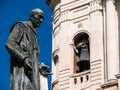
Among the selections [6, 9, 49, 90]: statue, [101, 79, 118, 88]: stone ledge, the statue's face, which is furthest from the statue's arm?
[101, 79, 118, 88]: stone ledge

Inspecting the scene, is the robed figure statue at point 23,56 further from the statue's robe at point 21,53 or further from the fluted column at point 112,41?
the fluted column at point 112,41

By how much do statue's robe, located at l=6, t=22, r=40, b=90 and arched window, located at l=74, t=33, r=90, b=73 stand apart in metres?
23.5

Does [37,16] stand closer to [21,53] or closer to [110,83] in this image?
[21,53]

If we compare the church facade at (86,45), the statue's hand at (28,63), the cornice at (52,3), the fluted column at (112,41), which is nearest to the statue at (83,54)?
the church facade at (86,45)

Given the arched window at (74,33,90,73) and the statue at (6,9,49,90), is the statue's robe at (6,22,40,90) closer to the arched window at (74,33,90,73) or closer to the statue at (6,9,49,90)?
the statue at (6,9,49,90)

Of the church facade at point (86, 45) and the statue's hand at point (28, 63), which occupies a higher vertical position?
the church facade at point (86, 45)

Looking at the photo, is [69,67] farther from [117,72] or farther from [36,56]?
[36,56]

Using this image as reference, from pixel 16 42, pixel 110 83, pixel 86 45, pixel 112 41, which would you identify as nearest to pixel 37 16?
pixel 16 42

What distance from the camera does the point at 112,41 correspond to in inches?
1254

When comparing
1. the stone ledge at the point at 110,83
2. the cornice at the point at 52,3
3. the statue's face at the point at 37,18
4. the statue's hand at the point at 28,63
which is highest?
the cornice at the point at 52,3

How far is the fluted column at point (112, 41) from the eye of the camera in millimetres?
31312

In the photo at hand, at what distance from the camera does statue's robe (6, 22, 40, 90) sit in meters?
8.37

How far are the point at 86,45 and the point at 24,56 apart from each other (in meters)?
24.7

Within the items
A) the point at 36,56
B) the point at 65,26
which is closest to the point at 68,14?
the point at 65,26
